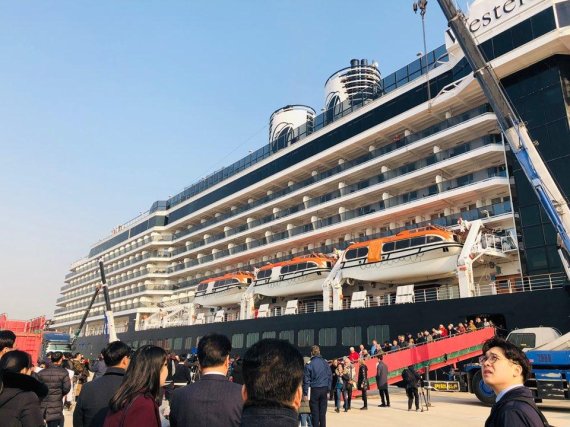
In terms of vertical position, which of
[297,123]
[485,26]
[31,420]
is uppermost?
[297,123]

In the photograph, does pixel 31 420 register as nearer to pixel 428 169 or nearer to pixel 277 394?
pixel 277 394

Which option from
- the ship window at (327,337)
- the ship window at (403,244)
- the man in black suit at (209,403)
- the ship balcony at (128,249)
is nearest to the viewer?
the man in black suit at (209,403)

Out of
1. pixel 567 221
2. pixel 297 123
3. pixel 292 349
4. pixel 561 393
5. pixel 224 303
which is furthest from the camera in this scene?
pixel 297 123

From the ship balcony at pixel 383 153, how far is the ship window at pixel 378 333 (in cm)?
1045

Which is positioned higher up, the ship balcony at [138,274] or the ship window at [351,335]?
the ship balcony at [138,274]

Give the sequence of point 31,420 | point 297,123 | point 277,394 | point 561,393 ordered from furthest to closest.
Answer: point 297,123 < point 561,393 < point 31,420 < point 277,394

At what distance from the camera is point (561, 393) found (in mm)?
11180

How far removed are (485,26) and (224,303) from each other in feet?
82.7

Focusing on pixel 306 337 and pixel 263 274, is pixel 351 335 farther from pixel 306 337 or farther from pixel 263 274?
pixel 263 274

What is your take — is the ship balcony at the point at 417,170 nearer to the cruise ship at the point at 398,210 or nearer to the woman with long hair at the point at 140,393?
the cruise ship at the point at 398,210

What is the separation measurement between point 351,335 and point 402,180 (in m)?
9.14

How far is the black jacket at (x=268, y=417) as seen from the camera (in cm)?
200

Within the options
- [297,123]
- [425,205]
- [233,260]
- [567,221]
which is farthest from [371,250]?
[297,123]

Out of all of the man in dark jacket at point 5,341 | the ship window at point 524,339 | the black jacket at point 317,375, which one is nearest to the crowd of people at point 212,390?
the man in dark jacket at point 5,341
